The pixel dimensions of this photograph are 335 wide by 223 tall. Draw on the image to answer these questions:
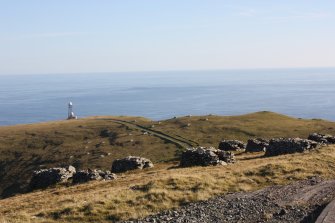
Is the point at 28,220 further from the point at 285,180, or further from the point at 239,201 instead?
the point at 285,180

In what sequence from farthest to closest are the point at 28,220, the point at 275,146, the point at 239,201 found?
the point at 275,146
the point at 239,201
the point at 28,220

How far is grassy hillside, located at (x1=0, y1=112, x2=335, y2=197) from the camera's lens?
101m

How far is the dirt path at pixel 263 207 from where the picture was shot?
84.4ft

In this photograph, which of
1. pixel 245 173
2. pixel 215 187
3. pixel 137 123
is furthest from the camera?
pixel 137 123

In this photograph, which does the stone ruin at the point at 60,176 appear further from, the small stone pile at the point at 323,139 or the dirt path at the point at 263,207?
the small stone pile at the point at 323,139

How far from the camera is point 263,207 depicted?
91.3ft

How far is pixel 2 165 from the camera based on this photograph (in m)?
108

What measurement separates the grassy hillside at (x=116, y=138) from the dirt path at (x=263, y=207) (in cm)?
6250

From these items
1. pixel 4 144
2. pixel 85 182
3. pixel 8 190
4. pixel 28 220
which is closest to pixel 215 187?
pixel 28 220

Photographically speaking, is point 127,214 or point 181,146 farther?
point 181,146

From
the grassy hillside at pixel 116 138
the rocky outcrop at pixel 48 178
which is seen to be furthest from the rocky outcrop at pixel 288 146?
the grassy hillside at pixel 116 138

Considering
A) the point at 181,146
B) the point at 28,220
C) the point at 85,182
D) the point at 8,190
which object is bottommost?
the point at 8,190

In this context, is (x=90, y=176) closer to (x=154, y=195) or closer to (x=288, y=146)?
(x=154, y=195)

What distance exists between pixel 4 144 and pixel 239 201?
11223cm
